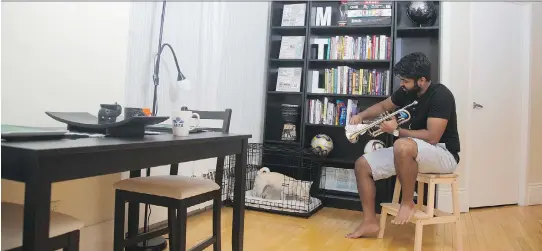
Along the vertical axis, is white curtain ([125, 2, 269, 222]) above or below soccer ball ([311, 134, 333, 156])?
above

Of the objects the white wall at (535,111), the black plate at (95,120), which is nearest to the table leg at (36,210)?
the black plate at (95,120)

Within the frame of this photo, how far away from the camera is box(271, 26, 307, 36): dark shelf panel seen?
12.4ft

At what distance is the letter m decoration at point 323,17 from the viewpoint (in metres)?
3.73

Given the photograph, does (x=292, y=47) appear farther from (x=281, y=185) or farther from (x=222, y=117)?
(x=222, y=117)

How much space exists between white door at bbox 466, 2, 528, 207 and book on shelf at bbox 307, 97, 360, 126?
1039 millimetres

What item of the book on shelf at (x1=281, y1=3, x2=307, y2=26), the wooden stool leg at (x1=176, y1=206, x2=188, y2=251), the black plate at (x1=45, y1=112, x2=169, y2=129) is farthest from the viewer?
the book on shelf at (x1=281, y1=3, x2=307, y2=26)

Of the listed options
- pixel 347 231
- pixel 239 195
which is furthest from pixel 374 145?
pixel 239 195

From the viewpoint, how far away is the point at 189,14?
8.40 feet

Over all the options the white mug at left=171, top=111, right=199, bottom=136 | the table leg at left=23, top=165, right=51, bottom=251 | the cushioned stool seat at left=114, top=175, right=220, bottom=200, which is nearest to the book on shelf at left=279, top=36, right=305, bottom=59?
the cushioned stool seat at left=114, top=175, right=220, bottom=200

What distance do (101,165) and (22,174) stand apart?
0.64 ft

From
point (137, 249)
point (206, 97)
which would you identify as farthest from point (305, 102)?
point (137, 249)

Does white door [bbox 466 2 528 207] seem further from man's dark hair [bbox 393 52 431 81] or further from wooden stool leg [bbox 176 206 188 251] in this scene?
Answer: wooden stool leg [bbox 176 206 188 251]

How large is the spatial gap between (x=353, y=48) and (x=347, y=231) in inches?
63.3

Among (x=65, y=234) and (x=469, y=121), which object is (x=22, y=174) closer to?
(x=65, y=234)
